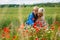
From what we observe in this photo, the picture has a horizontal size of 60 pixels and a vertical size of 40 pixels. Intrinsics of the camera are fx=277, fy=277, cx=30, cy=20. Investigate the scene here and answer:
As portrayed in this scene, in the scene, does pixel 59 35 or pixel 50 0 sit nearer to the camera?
pixel 59 35

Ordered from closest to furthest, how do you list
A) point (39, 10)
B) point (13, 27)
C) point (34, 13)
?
point (13, 27), point (39, 10), point (34, 13)

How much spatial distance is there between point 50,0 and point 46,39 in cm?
493

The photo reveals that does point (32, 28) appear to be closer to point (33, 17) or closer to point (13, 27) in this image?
point (13, 27)

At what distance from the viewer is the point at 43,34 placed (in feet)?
11.5

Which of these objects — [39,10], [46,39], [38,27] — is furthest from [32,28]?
[39,10]

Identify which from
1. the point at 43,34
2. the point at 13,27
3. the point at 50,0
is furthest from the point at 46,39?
the point at 50,0

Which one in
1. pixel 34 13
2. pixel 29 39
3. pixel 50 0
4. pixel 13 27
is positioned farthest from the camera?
pixel 50 0

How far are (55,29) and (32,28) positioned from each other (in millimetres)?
313

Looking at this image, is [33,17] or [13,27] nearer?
[13,27]

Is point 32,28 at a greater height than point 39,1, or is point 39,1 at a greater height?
point 32,28

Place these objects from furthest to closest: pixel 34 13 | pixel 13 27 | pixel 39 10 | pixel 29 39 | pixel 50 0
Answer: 1. pixel 50 0
2. pixel 34 13
3. pixel 39 10
4. pixel 13 27
5. pixel 29 39

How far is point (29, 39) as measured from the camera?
3266mm

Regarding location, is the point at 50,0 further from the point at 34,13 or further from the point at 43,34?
the point at 43,34

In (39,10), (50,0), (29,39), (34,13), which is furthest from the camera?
(50,0)
